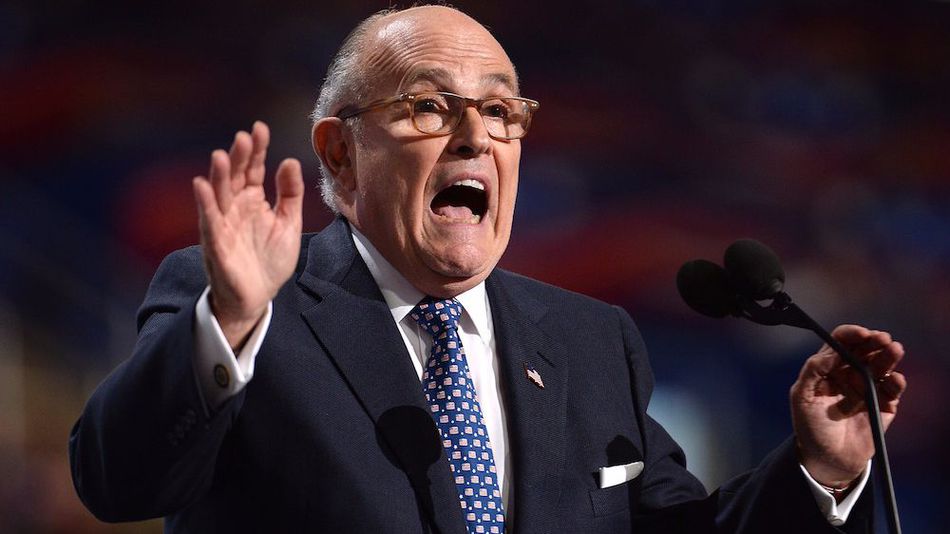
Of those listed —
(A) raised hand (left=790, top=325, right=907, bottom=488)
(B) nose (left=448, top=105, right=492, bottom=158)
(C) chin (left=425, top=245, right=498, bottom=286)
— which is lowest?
(A) raised hand (left=790, top=325, right=907, bottom=488)

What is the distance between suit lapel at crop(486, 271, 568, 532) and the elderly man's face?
11 cm

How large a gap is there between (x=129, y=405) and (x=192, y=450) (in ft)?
0.34

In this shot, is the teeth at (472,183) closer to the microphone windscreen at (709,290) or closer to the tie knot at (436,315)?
the tie knot at (436,315)

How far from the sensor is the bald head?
6.05ft

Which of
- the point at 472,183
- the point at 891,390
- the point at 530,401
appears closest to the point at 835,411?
the point at 891,390

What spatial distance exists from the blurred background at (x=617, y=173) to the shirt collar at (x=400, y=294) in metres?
1.22

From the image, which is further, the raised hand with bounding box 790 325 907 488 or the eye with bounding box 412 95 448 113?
the eye with bounding box 412 95 448 113

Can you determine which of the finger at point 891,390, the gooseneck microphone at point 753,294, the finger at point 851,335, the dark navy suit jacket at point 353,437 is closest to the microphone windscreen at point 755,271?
the gooseneck microphone at point 753,294

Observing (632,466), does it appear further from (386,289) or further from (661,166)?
(661,166)

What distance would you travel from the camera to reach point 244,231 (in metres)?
1.33

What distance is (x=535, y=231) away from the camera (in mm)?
3342

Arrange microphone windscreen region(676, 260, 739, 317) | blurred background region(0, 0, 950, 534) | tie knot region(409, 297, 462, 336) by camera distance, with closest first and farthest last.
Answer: microphone windscreen region(676, 260, 739, 317)
tie knot region(409, 297, 462, 336)
blurred background region(0, 0, 950, 534)

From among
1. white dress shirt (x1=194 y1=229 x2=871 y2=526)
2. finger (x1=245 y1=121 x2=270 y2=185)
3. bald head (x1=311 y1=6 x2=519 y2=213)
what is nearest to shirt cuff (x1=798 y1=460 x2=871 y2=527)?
white dress shirt (x1=194 y1=229 x2=871 y2=526)

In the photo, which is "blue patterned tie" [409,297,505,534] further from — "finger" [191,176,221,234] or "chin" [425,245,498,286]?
"finger" [191,176,221,234]
